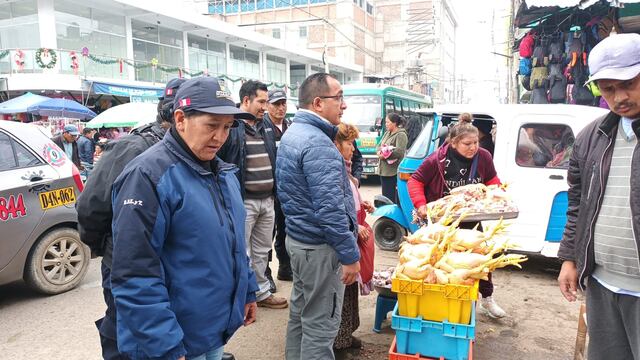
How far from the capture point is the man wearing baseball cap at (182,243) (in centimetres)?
173

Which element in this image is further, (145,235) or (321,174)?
(321,174)

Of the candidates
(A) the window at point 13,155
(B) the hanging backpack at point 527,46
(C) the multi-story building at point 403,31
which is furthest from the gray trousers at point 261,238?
(C) the multi-story building at point 403,31

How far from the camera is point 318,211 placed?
2869 millimetres

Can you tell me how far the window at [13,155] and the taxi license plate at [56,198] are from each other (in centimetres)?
37

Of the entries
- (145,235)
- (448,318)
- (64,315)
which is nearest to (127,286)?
(145,235)

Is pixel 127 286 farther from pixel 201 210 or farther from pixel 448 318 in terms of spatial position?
pixel 448 318

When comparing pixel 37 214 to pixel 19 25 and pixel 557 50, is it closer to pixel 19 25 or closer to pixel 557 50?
pixel 557 50

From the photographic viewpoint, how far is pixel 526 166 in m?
5.60

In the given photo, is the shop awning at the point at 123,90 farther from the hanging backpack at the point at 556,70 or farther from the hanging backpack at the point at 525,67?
the hanging backpack at the point at 556,70

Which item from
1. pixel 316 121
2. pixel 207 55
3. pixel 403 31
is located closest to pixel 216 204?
pixel 316 121

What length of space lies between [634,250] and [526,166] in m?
3.67

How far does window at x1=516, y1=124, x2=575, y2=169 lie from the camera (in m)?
5.44

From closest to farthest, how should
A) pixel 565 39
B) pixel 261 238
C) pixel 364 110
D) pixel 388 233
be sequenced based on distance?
pixel 261 238 < pixel 388 233 < pixel 565 39 < pixel 364 110

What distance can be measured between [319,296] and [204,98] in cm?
164
